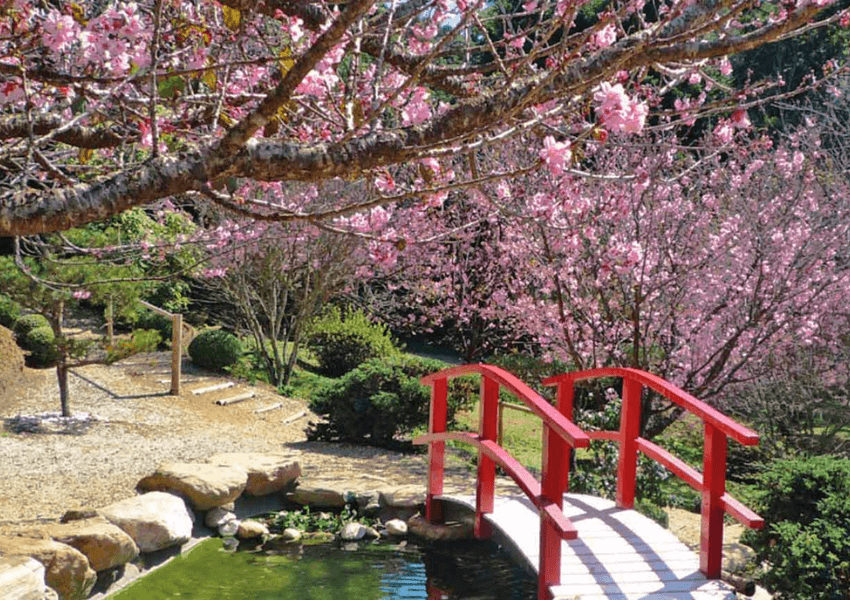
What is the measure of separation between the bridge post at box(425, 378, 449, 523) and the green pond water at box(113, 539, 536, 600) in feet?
0.96

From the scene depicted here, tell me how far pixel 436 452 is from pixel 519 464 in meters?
1.50

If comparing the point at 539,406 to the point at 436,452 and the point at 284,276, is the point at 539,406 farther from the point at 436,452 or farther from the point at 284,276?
the point at 284,276

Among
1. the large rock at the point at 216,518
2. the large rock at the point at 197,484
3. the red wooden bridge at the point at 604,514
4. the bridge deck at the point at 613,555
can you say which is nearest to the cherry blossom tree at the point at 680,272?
the red wooden bridge at the point at 604,514

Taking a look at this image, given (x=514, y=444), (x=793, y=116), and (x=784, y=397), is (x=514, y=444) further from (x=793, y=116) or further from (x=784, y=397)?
(x=793, y=116)

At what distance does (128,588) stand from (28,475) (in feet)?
8.69

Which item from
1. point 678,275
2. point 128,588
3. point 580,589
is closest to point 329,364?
point 678,275

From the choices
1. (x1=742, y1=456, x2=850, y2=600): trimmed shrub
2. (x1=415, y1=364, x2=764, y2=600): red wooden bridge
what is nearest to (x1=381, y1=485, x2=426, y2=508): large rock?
(x1=415, y1=364, x2=764, y2=600): red wooden bridge

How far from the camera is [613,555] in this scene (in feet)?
A: 16.8

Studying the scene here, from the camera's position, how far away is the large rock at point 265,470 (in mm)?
7711

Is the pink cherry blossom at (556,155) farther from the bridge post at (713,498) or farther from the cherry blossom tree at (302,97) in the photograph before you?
the bridge post at (713,498)

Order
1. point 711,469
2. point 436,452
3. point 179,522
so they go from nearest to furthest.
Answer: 1. point 711,469
2. point 179,522
3. point 436,452

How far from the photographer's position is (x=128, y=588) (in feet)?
19.3

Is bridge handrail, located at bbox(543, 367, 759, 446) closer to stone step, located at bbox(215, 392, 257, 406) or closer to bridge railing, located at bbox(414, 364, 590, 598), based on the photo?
bridge railing, located at bbox(414, 364, 590, 598)

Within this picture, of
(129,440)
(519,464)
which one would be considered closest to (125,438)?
(129,440)
